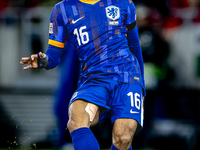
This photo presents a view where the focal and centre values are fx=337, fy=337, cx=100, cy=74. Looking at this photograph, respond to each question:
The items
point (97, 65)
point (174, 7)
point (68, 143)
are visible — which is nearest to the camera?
point (97, 65)

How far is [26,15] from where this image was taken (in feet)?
41.3

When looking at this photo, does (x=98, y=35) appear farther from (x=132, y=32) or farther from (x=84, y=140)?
(x=84, y=140)

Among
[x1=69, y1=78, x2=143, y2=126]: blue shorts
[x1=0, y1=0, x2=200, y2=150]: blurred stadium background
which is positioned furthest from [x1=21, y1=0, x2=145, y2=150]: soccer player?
[x1=0, y1=0, x2=200, y2=150]: blurred stadium background

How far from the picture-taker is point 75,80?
5523mm

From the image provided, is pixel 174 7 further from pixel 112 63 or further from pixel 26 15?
pixel 112 63

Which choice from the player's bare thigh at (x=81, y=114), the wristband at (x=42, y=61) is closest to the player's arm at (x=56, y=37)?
the wristband at (x=42, y=61)

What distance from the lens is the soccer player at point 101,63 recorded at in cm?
302

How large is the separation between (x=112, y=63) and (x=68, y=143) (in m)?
2.81

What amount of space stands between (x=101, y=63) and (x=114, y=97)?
35 centimetres

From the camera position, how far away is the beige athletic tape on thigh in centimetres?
300

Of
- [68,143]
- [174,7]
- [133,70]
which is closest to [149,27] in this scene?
[68,143]

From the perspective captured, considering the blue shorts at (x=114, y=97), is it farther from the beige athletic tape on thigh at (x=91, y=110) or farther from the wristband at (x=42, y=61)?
the wristband at (x=42, y=61)

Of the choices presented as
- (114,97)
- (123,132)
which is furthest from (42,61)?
(123,132)

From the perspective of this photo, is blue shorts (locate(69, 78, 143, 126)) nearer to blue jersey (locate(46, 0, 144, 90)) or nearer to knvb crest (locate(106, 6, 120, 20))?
blue jersey (locate(46, 0, 144, 90))
